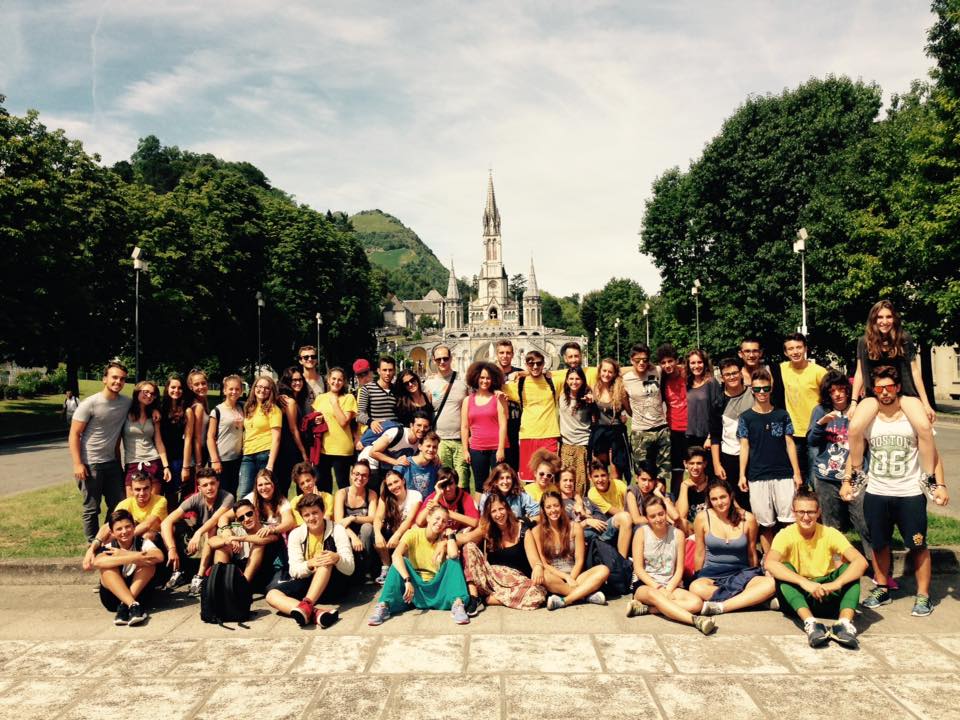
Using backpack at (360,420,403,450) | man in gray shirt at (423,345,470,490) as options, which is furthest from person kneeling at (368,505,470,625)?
man in gray shirt at (423,345,470,490)

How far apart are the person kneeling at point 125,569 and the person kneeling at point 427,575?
2124mm

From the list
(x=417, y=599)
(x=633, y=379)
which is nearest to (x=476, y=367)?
(x=633, y=379)

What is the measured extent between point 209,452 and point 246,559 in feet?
5.43

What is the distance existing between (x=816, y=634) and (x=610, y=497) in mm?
2456

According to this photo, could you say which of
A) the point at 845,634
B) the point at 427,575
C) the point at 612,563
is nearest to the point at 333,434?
the point at 427,575

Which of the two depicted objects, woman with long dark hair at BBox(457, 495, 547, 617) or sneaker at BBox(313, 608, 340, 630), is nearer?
sneaker at BBox(313, 608, 340, 630)

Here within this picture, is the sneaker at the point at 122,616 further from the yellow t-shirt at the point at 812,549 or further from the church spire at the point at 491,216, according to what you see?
the church spire at the point at 491,216

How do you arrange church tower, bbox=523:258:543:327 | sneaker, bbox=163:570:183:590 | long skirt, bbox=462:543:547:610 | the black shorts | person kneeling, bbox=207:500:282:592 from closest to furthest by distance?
the black shorts < long skirt, bbox=462:543:547:610 < person kneeling, bbox=207:500:282:592 < sneaker, bbox=163:570:183:590 < church tower, bbox=523:258:543:327

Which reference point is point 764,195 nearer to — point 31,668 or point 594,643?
point 594,643

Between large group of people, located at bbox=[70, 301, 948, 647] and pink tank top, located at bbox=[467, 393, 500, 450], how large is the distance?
2 cm

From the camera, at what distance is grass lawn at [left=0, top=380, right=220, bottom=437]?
26.8m

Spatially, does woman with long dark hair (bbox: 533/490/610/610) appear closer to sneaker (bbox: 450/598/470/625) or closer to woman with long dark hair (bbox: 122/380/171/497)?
sneaker (bbox: 450/598/470/625)

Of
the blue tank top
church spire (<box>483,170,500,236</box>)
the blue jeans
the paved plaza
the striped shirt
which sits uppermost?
church spire (<box>483,170,500,236</box>)

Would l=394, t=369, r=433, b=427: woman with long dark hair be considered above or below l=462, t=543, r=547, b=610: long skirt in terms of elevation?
above
